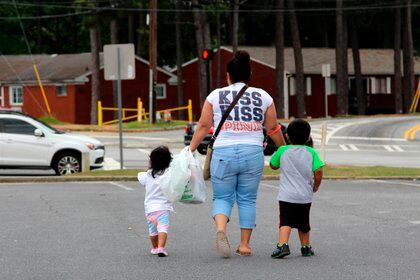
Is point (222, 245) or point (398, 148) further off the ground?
point (222, 245)

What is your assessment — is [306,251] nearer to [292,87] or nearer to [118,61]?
[118,61]

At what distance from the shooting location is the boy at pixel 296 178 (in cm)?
903

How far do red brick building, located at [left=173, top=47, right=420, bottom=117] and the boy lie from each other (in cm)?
5381

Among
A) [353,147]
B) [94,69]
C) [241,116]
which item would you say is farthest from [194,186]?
[94,69]

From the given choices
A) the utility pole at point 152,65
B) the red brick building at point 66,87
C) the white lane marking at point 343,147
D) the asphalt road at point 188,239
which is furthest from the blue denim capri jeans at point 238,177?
the red brick building at point 66,87

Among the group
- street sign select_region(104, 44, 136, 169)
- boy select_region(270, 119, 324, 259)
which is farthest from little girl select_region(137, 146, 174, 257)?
street sign select_region(104, 44, 136, 169)

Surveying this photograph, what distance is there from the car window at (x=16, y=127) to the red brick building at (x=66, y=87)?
35.1 m

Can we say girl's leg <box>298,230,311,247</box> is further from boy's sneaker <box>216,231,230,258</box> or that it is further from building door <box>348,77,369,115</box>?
building door <box>348,77,369,115</box>

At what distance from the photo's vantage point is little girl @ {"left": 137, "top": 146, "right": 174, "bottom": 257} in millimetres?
9352

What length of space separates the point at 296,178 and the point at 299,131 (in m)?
0.45

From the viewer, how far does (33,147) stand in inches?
830

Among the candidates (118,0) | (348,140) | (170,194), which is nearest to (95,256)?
(170,194)

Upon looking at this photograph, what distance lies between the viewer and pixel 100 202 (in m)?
14.5

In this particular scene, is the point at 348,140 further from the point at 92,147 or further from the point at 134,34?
the point at 134,34
